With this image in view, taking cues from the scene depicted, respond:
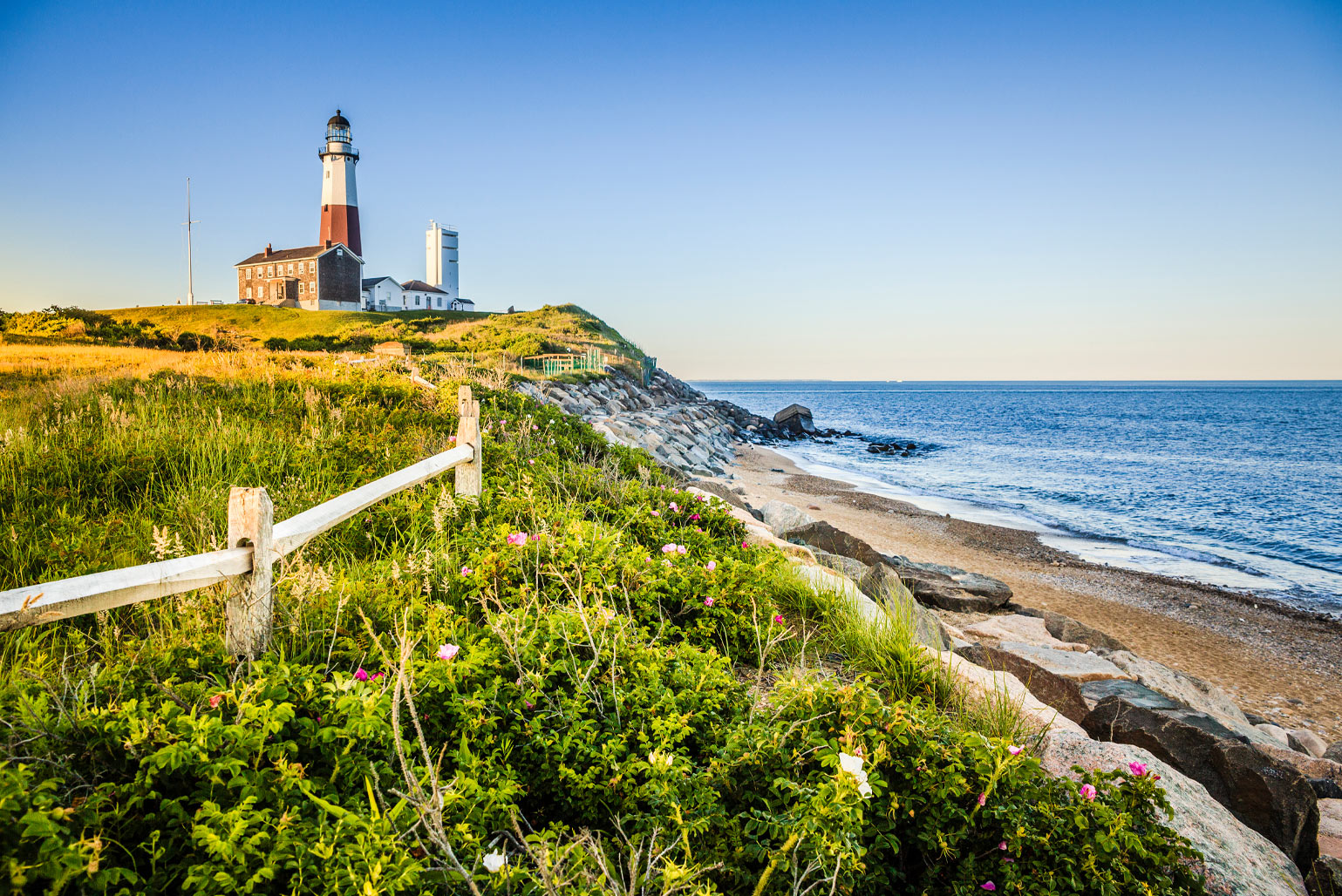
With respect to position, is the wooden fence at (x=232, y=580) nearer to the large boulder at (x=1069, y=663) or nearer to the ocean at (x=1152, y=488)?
the large boulder at (x=1069, y=663)

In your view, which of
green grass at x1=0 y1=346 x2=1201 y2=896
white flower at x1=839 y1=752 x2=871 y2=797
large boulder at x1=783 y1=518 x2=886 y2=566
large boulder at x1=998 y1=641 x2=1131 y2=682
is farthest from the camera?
large boulder at x1=783 y1=518 x2=886 y2=566

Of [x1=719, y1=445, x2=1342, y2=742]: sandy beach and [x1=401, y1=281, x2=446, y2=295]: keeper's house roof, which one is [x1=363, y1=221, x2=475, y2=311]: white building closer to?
[x1=401, y1=281, x2=446, y2=295]: keeper's house roof

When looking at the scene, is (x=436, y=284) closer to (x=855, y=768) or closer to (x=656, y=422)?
(x=656, y=422)

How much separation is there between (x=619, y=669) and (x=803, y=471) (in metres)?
23.1

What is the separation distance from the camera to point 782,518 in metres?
10.2

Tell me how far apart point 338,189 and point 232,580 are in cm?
6482

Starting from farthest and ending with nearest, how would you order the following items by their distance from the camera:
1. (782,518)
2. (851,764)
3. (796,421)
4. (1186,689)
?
(796,421) → (782,518) → (1186,689) → (851,764)

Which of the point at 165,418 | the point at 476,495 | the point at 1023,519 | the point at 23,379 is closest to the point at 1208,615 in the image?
the point at 1023,519

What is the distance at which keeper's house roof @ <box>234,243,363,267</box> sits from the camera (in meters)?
55.8

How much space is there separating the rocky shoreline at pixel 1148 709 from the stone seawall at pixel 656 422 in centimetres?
449

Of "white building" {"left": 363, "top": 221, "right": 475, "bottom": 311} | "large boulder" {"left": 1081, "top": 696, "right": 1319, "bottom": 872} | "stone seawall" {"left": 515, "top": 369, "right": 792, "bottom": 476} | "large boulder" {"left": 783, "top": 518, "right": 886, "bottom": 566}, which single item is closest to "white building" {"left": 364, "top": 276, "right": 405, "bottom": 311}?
Answer: "white building" {"left": 363, "top": 221, "right": 475, "bottom": 311}

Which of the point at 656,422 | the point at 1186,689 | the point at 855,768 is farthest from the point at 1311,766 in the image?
the point at 656,422

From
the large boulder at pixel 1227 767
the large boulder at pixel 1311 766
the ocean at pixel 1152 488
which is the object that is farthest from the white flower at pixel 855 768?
the ocean at pixel 1152 488

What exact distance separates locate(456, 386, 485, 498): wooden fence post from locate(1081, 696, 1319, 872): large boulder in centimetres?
495
